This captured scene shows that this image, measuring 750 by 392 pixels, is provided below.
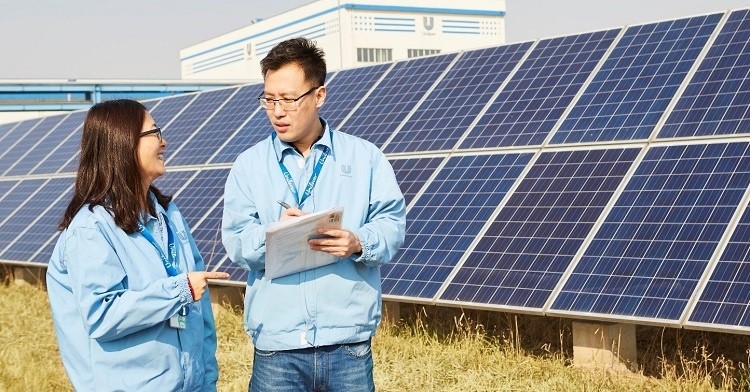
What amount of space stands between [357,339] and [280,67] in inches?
42.9

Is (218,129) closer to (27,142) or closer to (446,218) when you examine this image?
(446,218)

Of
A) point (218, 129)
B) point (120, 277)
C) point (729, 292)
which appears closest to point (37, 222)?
point (218, 129)

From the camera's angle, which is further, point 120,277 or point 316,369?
point 316,369

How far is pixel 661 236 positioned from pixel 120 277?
488cm

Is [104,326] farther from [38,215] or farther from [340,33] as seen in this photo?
[340,33]

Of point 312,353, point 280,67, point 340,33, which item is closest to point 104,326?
point 312,353

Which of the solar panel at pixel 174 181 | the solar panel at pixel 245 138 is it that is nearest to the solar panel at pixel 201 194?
the solar panel at pixel 174 181

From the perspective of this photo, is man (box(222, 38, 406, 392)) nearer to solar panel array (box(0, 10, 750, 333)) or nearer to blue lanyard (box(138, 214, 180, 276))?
blue lanyard (box(138, 214, 180, 276))

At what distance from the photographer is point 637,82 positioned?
9.87 metres

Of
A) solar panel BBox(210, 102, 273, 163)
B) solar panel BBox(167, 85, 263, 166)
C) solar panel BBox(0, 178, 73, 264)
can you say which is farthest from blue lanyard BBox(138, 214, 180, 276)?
solar panel BBox(167, 85, 263, 166)

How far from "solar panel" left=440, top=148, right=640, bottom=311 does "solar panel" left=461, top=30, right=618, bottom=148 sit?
755 millimetres

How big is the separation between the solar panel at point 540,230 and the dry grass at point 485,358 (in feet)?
1.38

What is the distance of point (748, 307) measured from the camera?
22.1 ft

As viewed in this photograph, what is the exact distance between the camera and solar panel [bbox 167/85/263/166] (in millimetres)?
13500
